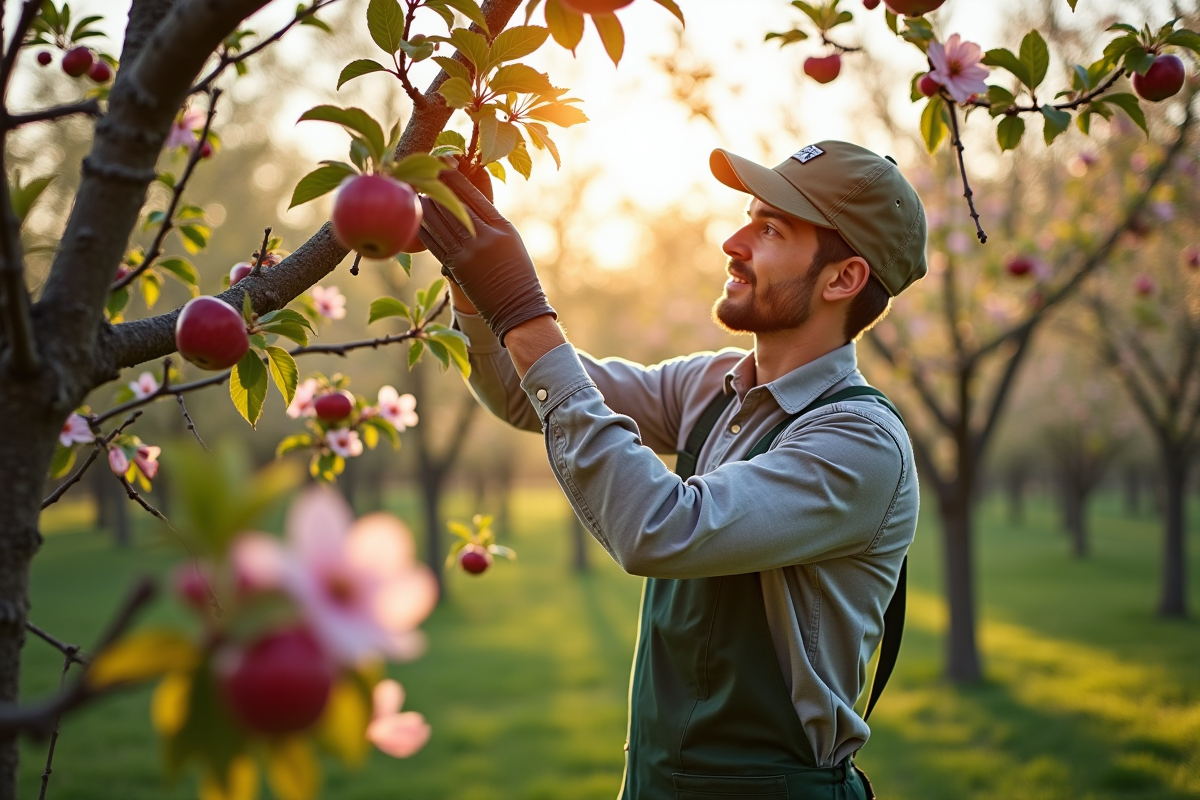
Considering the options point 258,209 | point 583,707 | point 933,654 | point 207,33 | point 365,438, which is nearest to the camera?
point 207,33

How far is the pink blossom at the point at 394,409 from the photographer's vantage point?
2.19m

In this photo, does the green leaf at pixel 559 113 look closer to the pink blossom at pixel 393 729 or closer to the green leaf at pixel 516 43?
the green leaf at pixel 516 43

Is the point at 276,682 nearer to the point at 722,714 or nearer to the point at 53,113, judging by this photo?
the point at 53,113

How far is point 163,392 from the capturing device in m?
1.13

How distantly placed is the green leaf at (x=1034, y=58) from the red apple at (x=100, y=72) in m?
1.97

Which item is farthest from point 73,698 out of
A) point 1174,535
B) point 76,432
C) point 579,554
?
point 579,554

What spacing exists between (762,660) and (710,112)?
4045mm

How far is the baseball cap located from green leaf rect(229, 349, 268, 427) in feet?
3.39

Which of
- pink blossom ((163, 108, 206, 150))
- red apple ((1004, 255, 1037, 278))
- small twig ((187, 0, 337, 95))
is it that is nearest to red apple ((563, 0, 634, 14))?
small twig ((187, 0, 337, 95))

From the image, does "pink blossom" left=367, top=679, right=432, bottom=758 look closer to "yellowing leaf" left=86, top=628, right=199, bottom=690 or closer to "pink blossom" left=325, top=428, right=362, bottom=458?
"yellowing leaf" left=86, top=628, right=199, bottom=690

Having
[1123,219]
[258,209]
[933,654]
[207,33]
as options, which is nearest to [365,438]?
[207,33]

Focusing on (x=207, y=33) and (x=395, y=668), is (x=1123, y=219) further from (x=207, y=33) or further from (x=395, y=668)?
(x=395, y=668)

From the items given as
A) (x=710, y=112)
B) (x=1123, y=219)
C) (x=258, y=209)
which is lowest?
(x=1123, y=219)

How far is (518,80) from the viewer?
4.31 feet
